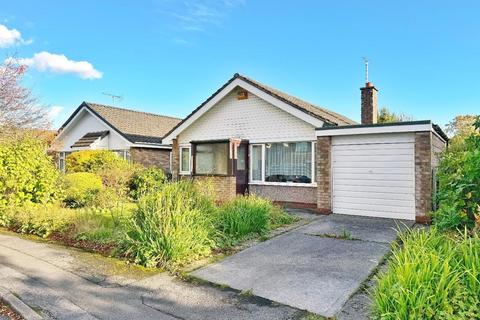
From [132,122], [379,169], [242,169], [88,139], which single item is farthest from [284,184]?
[88,139]

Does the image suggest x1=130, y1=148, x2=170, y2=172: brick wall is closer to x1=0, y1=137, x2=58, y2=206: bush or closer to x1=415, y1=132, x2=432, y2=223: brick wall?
x1=0, y1=137, x2=58, y2=206: bush

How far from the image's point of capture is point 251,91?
14289mm

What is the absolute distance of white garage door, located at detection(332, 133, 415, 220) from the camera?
33.8 ft

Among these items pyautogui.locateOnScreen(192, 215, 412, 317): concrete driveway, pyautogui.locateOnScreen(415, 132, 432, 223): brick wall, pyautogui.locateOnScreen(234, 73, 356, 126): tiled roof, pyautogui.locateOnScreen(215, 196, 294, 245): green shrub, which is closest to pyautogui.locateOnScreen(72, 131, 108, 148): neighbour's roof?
pyautogui.locateOnScreen(234, 73, 356, 126): tiled roof

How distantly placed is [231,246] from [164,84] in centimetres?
1542

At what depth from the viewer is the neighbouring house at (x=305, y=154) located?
1028 cm

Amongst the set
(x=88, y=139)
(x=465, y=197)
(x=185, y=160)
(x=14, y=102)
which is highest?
(x=14, y=102)

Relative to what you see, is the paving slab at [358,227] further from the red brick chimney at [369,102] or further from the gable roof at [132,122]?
the gable roof at [132,122]

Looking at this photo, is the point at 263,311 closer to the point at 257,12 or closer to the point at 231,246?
the point at 231,246

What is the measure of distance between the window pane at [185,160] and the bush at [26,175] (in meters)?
6.97

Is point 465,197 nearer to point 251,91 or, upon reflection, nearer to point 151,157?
point 251,91

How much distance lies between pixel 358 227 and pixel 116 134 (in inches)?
654

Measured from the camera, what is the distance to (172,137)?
17.3m

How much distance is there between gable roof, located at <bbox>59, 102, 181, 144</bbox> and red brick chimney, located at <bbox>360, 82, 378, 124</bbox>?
42.3 feet
